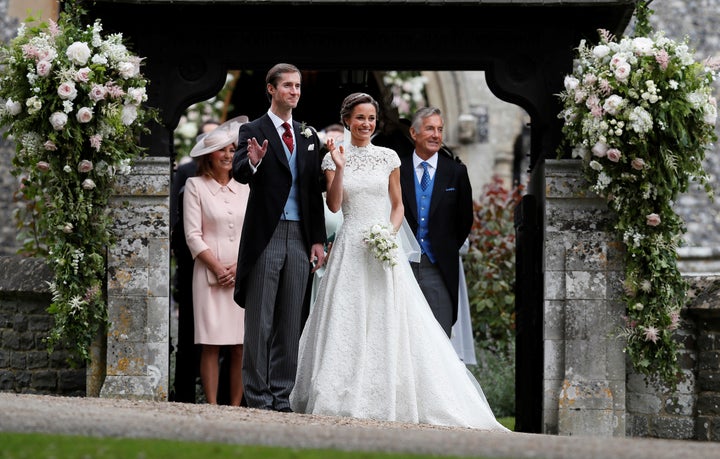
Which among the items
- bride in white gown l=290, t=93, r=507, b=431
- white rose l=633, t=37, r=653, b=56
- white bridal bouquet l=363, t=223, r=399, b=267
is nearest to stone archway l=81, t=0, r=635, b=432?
white rose l=633, t=37, r=653, b=56

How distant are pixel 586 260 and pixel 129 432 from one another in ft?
14.0

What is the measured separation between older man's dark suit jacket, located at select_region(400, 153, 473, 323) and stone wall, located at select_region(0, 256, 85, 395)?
8.65 feet

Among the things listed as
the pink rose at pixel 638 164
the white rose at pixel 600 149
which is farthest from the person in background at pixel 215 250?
the pink rose at pixel 638 164

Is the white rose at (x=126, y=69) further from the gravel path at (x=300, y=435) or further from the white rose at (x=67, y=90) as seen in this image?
the gravel path at (x=300, y=435)

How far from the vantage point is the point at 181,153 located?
677 inches

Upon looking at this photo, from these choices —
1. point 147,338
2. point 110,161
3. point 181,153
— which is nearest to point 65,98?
point 110,161

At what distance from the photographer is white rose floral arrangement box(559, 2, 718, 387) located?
30.7 feet

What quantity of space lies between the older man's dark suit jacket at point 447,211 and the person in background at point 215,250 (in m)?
1.15

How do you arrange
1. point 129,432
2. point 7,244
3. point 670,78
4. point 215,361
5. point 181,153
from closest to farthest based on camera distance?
1. point 129,432
2. point 670,78
3. point 215,361
4. point 181,153
5. point 7,244

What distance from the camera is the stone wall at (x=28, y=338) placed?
10.4 meters

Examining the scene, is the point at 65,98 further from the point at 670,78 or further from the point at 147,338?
the point at 670,78

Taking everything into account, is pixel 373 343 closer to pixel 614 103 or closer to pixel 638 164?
pixel 638 164

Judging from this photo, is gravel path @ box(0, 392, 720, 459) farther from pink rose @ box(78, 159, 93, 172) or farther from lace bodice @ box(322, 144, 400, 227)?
pink rose @ box(78, 159, 93, 172)

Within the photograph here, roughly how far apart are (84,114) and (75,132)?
15cm
